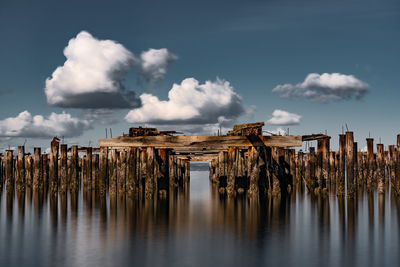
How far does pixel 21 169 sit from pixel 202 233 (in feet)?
48.1

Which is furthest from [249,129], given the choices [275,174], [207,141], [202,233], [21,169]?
[21,169]

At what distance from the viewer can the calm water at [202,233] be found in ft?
32.6

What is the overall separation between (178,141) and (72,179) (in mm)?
9094

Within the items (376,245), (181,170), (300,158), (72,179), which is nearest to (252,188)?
(376,245)

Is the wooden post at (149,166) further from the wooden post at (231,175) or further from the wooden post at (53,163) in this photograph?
the wooden post at (53,163)

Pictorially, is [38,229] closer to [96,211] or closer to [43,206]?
[96,211]

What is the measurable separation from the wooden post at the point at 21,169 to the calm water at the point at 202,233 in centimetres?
352

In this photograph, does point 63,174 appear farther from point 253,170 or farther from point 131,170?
point 253,170

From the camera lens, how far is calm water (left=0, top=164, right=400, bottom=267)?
9.92m

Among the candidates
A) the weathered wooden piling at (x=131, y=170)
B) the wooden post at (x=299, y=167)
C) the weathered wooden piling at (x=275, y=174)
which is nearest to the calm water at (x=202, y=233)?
the weathered wooden piling at (x=275, y=174)

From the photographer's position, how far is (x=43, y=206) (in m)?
19.2

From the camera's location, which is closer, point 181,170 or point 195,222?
point 195,222

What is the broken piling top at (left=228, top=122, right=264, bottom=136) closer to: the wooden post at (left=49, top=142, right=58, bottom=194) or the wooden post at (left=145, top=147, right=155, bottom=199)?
the wooden post at (left=145, top=147, right=155, bottom=199)

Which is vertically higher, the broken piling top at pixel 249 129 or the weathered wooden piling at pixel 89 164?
the broken piling top at pixel 249 129
